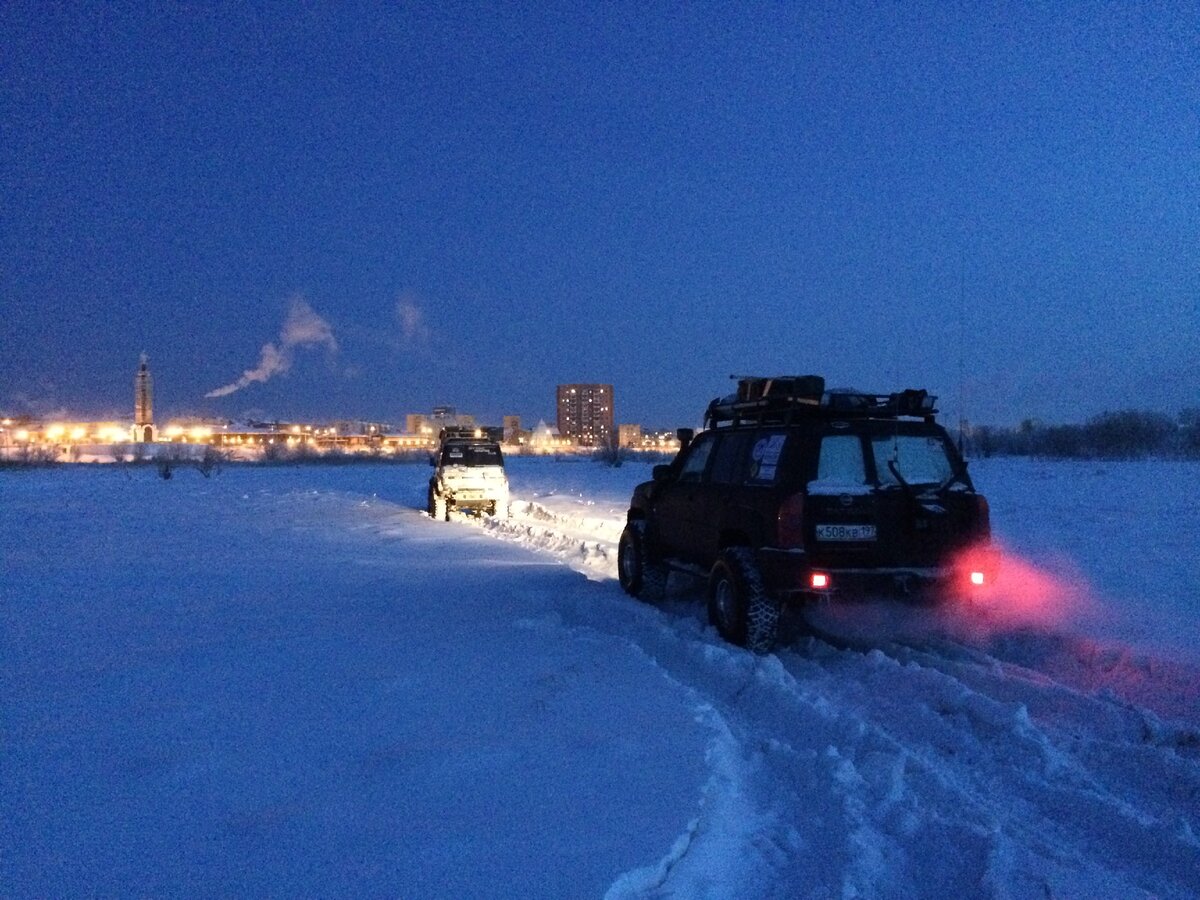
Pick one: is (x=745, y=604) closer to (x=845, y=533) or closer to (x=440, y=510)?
(x=845, y=533)

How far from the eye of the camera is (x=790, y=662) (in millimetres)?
6785

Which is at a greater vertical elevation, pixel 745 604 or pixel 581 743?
pixel 745 604

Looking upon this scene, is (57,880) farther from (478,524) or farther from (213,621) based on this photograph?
(478,524)

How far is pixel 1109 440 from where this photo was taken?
189 feet

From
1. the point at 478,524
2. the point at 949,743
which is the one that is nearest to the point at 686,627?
the point at 949,743

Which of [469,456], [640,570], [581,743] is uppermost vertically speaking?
[469,456]

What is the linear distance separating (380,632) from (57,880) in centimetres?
419

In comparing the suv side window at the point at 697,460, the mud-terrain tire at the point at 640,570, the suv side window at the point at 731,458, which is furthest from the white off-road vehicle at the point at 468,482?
the suv side window at the point at 731,458

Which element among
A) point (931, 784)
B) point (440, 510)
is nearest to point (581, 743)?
point (931, 784)

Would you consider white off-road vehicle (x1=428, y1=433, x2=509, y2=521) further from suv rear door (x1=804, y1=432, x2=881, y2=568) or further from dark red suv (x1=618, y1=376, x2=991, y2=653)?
suv rear door (x1=804, y1=432, x2=881, y2=568)

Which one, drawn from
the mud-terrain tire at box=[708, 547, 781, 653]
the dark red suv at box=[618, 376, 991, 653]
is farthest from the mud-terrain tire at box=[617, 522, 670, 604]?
the mud-terrain tire at box=[708, 547, 781, 653]

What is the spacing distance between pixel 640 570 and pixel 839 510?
11.0 ft

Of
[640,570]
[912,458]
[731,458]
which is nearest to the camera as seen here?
[912,458]

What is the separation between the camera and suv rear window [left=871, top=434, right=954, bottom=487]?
22.4 ft
